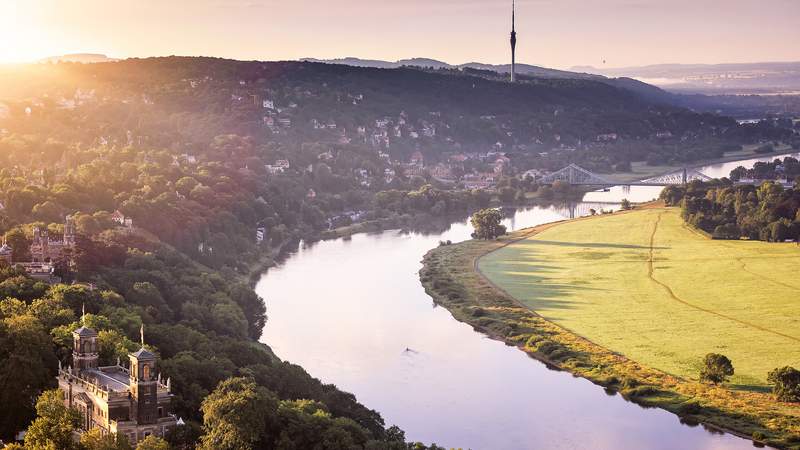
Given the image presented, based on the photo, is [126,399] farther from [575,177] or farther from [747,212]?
[575,177]

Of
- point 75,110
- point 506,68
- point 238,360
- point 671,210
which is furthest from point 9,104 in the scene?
point 506,68

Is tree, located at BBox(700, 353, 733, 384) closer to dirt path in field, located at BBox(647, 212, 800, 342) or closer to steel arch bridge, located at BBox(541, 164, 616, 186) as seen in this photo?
dirt path in field, located at BBox(647, 212, 800, 342)

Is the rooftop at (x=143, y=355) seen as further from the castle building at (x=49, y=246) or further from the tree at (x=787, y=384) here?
the tree at (x=787, y=384)

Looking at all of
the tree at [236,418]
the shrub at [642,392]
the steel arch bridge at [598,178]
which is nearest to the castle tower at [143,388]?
the tree at [236,418]

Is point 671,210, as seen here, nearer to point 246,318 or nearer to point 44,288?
point 246,318

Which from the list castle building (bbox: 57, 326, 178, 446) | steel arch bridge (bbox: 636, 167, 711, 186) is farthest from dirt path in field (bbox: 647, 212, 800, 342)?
steel arch bridge (bbox: 636, 167, 711, 186)

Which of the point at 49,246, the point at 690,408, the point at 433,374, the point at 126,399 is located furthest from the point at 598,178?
the point at 126,399
